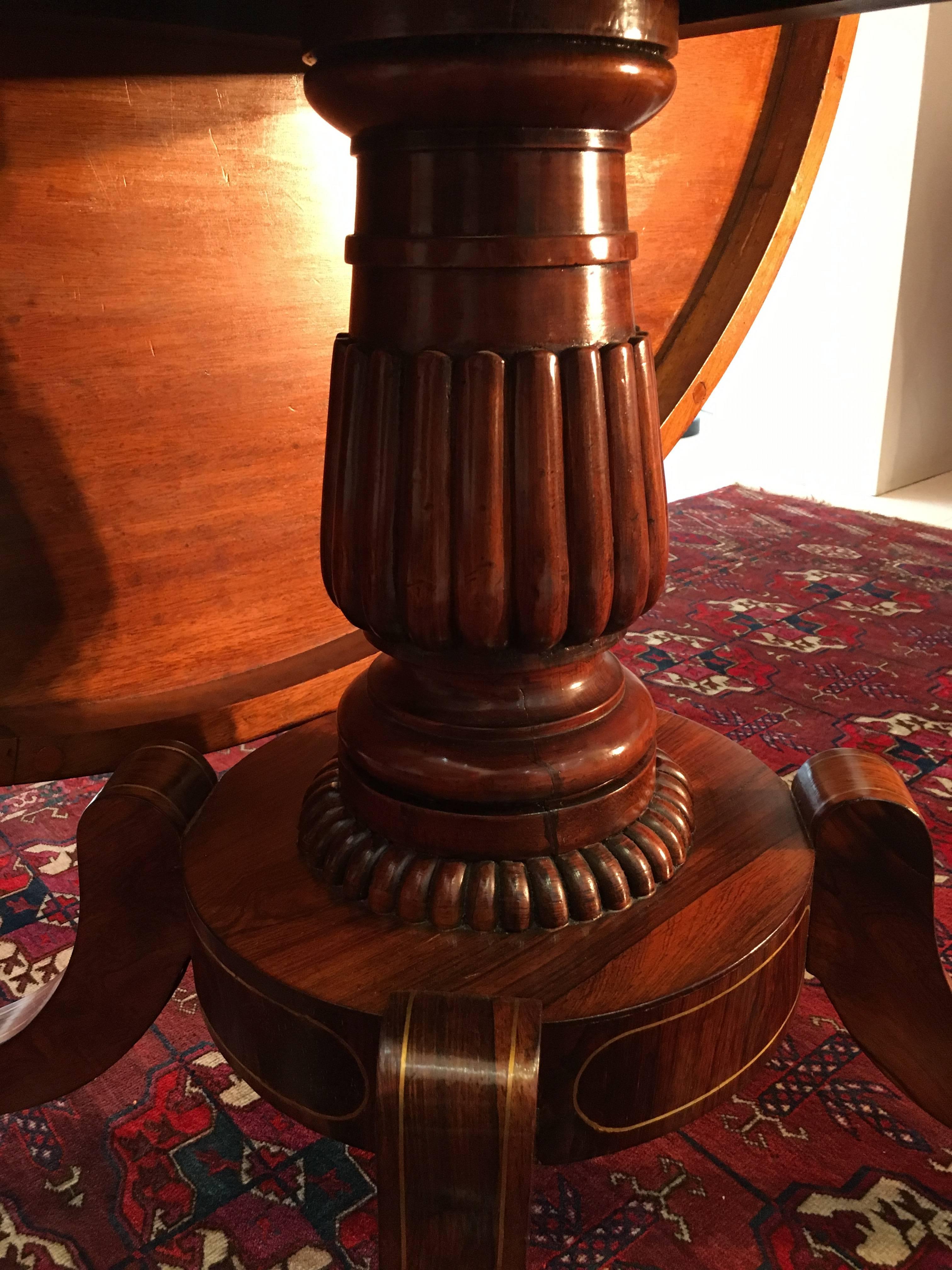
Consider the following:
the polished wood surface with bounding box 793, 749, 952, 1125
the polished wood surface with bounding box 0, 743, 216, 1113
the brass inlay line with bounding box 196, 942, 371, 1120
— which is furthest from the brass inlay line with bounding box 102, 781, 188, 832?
the polished wood surface with bounding box 793, 749, 952, 1125

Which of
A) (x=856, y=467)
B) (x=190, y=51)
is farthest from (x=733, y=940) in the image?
(x=856, y=467)

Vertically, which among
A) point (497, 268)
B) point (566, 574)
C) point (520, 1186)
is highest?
point (497, 268)

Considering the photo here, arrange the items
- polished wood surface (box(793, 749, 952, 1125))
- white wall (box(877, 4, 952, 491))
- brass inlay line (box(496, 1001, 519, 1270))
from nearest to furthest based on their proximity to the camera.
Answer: brass inlay line (box(496, 1001, 519, 1270)) → polished wood surface (box(793, 749, 952, 1125)) → white wall (box(877, 4, 952, 491))

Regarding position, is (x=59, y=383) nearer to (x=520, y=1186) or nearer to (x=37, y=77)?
(x=37, y=77)

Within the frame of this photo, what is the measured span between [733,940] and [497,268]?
0.32 metres

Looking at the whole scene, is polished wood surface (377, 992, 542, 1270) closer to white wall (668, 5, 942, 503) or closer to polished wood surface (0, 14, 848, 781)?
polished wood surface (0, 14, 848, 781)

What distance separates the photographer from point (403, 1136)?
1.42 ft

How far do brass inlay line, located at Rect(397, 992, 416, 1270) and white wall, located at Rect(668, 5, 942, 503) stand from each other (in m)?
2.16

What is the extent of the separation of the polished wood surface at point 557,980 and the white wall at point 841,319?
80.2 inches

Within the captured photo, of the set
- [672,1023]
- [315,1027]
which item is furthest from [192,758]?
[672,1023]

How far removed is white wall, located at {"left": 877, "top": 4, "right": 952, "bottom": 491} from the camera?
93.6 inches

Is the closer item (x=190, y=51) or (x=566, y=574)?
(x=566, y=574)

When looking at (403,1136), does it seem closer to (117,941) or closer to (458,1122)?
(458,1122)

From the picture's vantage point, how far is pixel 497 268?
1.48ft
